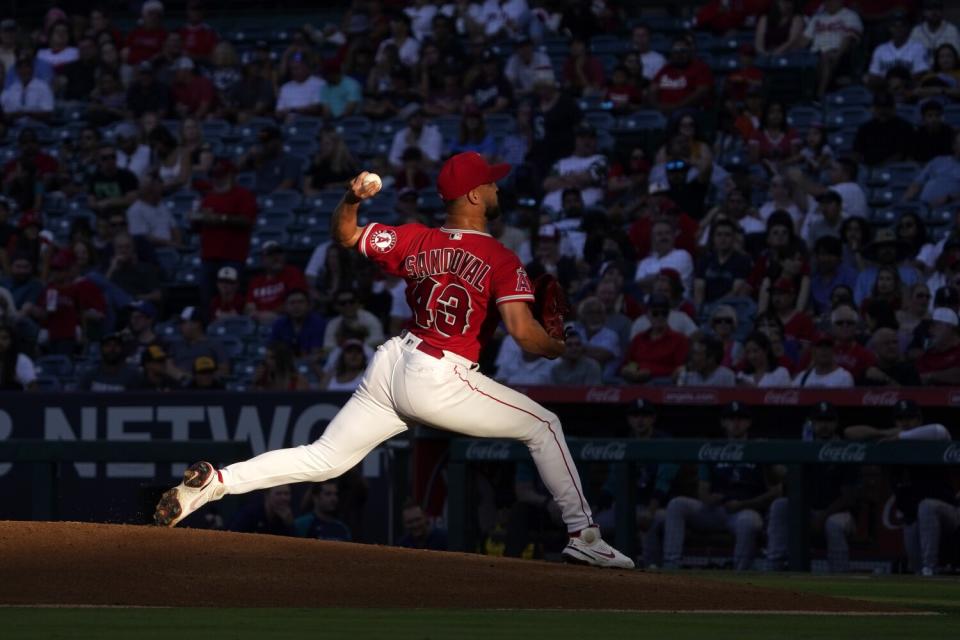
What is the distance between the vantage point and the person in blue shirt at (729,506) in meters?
9.92

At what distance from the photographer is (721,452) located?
32.6ft

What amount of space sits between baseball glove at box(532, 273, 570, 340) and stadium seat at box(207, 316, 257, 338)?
844 centimetres

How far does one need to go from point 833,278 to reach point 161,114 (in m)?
9.49

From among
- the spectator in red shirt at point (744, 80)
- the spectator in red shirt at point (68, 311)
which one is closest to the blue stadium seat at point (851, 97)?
the spectator in red shirt at point (744, 80)

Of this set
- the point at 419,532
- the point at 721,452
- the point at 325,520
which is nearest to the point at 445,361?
the point at 721,452

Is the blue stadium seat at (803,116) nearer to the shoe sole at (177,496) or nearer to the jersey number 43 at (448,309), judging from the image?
the jersey number 43 at (448,309)

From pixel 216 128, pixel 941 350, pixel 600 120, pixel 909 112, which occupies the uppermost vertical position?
pixel 216 128

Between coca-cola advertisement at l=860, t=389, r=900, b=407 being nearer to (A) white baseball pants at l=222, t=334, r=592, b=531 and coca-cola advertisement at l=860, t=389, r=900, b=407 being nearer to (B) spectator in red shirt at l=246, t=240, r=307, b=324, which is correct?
(A) white baseball pants at l=222, t=334, r=592, b=531

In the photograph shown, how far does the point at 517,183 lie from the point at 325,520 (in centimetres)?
573

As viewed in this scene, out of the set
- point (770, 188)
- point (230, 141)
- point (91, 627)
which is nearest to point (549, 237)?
point (770, 188)

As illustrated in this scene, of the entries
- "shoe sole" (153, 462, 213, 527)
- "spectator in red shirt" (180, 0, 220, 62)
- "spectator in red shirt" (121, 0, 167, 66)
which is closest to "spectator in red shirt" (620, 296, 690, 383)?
"shoe sole" (153, 462, 213, 527)

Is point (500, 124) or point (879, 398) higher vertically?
point (500, 124)

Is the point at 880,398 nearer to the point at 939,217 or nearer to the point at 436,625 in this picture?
the point at 939,217

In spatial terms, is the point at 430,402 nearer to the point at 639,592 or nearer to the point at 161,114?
the point at 639,592
